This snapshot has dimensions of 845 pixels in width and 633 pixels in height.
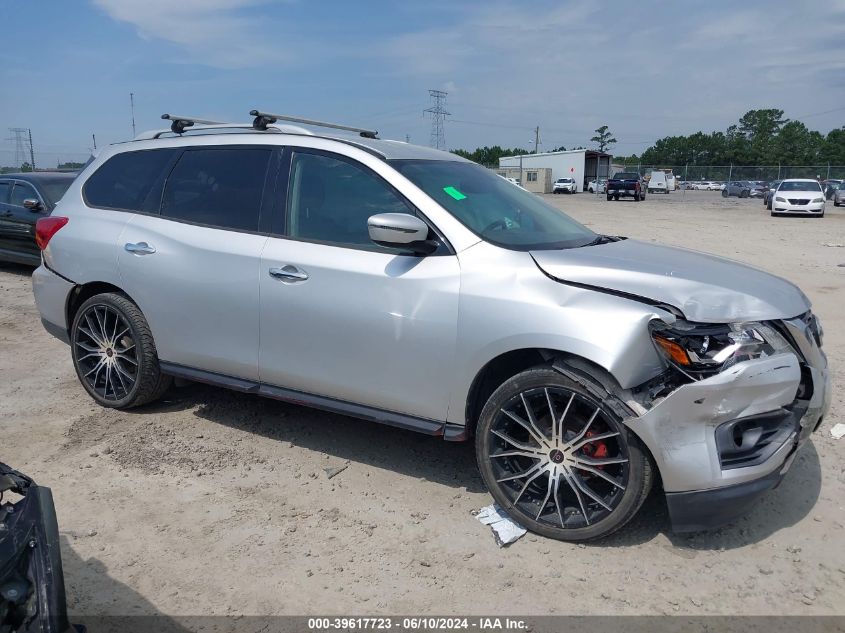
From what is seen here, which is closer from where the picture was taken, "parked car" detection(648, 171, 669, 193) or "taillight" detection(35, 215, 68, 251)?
"taillight" detection(35, 215, 68, 251)

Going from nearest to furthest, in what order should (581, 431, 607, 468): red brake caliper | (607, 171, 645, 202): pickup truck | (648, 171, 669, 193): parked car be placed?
(581, 431, 607, 468): red brake caliper → (607, 171, 645, 202): pickup truck → (648, 171, 669, 193): parked car

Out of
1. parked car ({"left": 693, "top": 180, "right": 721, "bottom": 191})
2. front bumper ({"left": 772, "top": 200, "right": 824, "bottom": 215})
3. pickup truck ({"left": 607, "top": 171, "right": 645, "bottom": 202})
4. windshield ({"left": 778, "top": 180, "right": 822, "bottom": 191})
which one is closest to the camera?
front bumper ({"left": 772, "top": 200, "right": 824, "bottom": 215})

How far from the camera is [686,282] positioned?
313 cm

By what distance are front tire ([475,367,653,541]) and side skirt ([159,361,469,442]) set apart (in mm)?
222

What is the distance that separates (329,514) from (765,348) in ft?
7.51

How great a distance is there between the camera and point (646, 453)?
302cm

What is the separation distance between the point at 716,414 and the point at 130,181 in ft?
13.5

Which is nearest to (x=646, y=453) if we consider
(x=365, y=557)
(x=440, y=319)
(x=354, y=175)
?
(x=440, y=319)

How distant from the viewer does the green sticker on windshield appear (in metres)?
3.80

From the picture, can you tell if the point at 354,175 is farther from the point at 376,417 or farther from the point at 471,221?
the point at 376,417

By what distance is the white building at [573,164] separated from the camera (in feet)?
221

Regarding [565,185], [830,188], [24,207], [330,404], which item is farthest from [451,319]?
[565,185]

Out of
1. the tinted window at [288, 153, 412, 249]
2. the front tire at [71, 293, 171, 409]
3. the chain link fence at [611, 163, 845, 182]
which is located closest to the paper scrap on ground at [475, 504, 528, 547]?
the tinted window at [288, 153, 412, 249]

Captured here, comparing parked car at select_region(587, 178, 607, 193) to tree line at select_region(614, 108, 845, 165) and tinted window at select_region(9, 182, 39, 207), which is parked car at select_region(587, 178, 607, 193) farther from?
tinted window at select_region(9, 182, 39, 207)
